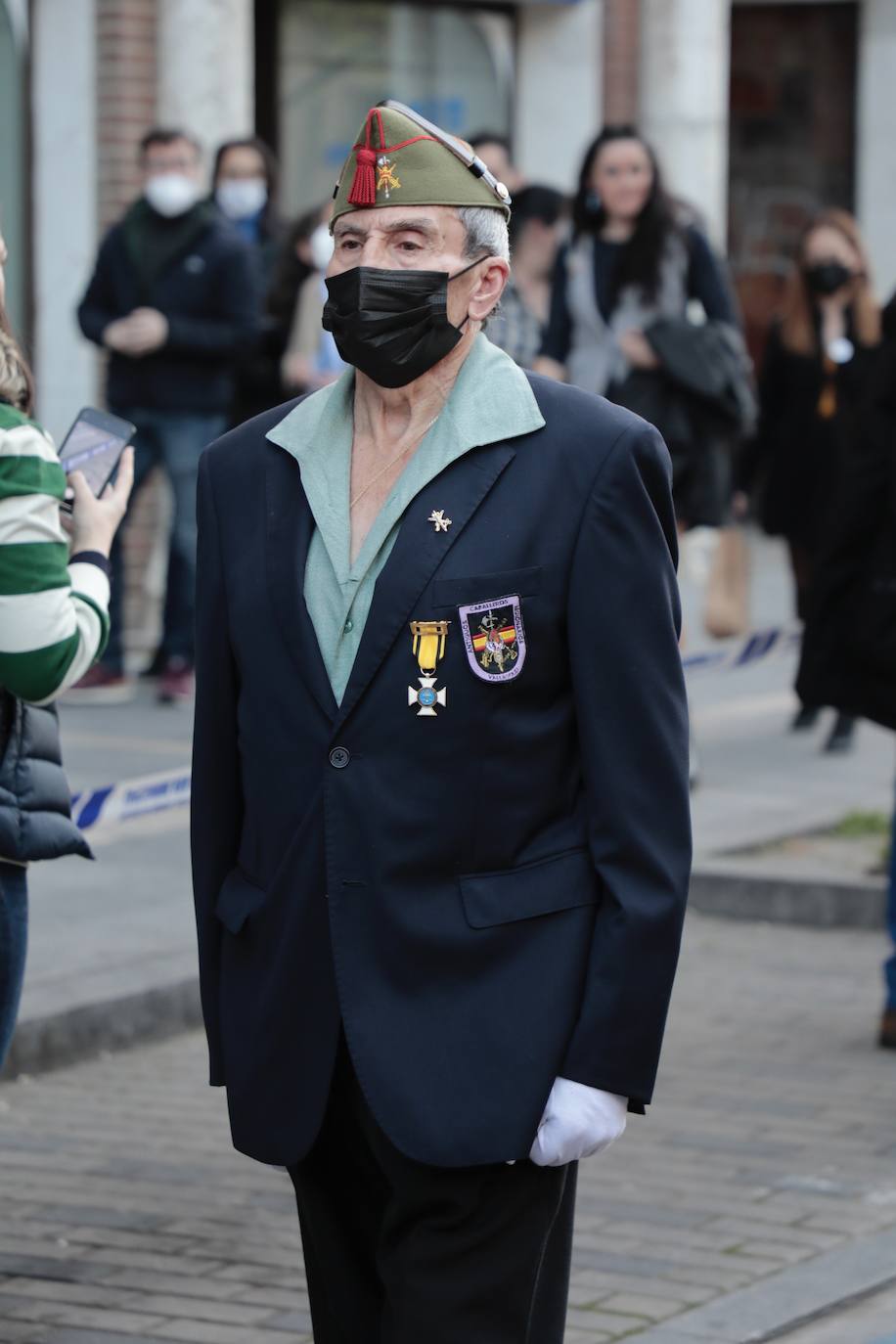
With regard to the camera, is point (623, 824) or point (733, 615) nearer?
point (623, 824)

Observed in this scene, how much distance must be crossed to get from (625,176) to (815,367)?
2160 millimetres

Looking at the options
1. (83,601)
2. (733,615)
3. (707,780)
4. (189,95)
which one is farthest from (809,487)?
(83,601)

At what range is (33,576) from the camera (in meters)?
3.50

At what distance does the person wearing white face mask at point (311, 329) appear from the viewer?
10.6 meters

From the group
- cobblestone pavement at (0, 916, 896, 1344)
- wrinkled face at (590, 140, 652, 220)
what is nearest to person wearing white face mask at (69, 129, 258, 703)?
wrinkled face at (590, 140, 652, 220)

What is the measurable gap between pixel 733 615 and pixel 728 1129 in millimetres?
5255

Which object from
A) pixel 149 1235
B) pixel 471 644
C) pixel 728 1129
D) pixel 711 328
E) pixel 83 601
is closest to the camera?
pixel 471 644

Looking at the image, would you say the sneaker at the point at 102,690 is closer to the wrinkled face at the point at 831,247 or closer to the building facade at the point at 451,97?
the building facade at the point at 451,97

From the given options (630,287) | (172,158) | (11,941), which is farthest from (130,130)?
(11,941)

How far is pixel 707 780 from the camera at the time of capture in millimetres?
9570

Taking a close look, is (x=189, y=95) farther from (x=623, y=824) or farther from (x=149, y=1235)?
(x=623, y=824)

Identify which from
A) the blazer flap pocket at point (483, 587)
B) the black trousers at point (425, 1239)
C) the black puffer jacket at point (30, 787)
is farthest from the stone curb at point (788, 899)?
the blazer flap pocket at point (483, 587)

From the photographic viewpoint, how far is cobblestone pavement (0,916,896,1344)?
4594 millimetres

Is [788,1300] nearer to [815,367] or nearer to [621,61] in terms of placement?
[815,367]
